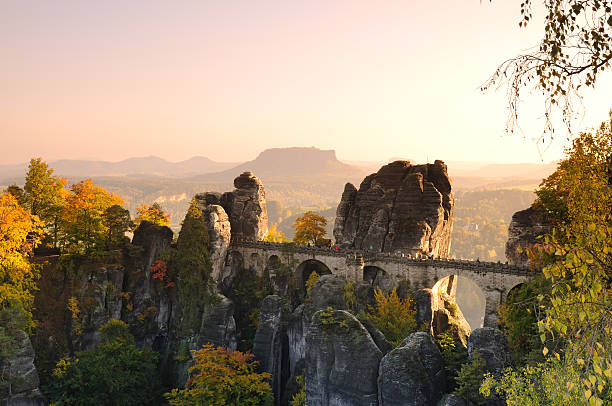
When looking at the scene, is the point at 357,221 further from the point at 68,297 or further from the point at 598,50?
the point at 598,50

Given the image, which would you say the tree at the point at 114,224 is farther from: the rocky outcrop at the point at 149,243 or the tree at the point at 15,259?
the tree at the point at 15,259

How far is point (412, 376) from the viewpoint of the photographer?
933 inches

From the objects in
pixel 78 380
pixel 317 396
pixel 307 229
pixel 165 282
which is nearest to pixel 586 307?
pixel 317 396

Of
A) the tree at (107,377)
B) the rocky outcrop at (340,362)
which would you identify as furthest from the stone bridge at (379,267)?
the rocky outcrop at (340,362)

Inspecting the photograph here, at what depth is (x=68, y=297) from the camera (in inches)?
1690

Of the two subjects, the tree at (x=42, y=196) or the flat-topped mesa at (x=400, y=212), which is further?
the flat-topped mesa at (x=400, y=212)

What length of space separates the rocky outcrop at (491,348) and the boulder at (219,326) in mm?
25132

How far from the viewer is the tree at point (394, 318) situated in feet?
117

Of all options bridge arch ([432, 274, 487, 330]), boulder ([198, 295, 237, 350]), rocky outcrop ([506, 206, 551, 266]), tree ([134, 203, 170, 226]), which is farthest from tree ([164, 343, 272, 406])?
bridge arch ([432, 274, 487, 330])

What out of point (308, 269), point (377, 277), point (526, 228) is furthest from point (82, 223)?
point (526, 228)

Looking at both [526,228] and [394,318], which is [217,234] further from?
[526,228]

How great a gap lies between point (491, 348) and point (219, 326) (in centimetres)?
2658

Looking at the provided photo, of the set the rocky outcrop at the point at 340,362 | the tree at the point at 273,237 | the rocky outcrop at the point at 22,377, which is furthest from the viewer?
the tree at the point at 273,237

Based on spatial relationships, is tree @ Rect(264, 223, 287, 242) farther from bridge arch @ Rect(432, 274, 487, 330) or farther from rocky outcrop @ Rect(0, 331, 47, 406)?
bridge arch @ Rect(432, 274, 487, 330)
